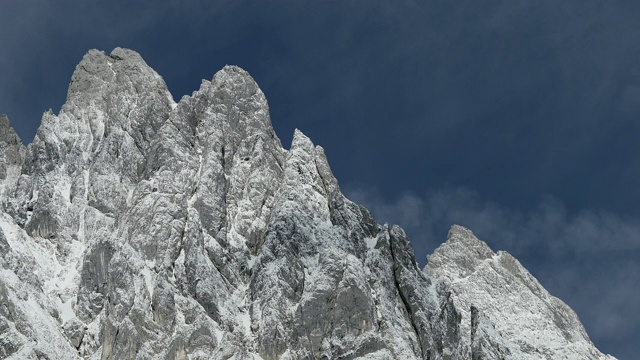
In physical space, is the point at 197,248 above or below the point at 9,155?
below

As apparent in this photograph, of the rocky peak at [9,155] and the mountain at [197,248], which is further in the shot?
the rocky peak at [9,155]

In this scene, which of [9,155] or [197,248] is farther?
[9,155]

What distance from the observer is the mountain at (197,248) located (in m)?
144

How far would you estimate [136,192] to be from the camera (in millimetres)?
169125

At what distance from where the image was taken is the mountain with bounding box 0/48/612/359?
144 m

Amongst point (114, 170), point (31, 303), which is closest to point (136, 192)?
point (114, 170)

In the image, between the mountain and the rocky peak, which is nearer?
the mountain

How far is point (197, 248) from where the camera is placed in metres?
156

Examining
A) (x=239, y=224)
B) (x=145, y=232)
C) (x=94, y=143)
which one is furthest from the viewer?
(x=94, y=143)

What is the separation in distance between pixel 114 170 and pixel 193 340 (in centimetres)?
4315

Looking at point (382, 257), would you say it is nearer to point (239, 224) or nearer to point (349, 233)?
point (349, 233)

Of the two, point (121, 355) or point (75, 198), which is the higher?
point (75, 198)

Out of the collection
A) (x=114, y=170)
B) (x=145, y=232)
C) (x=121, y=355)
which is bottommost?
(x=121, y=355)

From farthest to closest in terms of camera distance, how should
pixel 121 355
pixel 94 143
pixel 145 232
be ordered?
pixel 94 143
pixel 145 232
pixel 121 355
